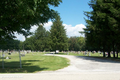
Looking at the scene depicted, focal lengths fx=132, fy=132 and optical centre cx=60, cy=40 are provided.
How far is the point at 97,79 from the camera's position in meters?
6.64

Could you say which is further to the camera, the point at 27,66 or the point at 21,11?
the point at 27,66

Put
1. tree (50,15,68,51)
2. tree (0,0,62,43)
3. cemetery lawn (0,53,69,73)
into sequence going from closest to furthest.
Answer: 1. tree (0,0,62,43)
2. cemetery lawn (0,53,69,73)
3. tree (50,15,68,51)

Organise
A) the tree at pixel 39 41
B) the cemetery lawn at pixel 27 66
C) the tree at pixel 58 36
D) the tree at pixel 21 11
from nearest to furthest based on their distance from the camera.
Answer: the tree at pixel 21 11 < the cemetery lawn at pixel 27 66 < the tree at pixel 58 36 < the tree at pixel 39 41

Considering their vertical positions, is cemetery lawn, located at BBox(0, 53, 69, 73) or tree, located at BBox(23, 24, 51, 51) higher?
tree, located at BBox(23, 24, 51, 51)

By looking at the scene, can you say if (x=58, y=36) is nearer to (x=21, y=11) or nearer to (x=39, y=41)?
(x=39, y=41)

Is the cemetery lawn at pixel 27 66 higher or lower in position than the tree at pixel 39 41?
lower

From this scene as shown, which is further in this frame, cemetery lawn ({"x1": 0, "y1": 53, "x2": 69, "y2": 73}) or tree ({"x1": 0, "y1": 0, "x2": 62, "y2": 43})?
cemetery lawn ({"x1": 0, "y1": 53, "x2": 69, "y2": 73})

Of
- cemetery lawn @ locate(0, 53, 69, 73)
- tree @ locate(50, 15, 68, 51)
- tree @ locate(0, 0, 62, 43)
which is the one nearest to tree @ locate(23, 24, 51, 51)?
tree @ locate(50, 15, 68, 51)

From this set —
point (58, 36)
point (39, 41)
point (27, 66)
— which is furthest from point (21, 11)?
point (39, 41)

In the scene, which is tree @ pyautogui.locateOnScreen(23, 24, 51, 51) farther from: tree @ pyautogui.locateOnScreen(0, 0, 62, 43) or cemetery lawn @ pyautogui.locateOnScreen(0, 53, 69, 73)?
tree @ pyautogui.locateOnScreen(0, 0, 62, 43)

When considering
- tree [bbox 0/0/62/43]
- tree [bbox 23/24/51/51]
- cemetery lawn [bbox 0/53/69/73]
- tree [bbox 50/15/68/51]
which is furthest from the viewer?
tree [bbox 23/24/51/51]

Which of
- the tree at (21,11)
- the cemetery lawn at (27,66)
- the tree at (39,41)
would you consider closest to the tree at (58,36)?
the tree at (39,41)

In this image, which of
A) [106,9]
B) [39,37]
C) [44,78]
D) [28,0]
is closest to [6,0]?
[28,0]

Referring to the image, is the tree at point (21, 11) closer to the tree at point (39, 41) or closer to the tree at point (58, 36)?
the tree at point (58, 36)
